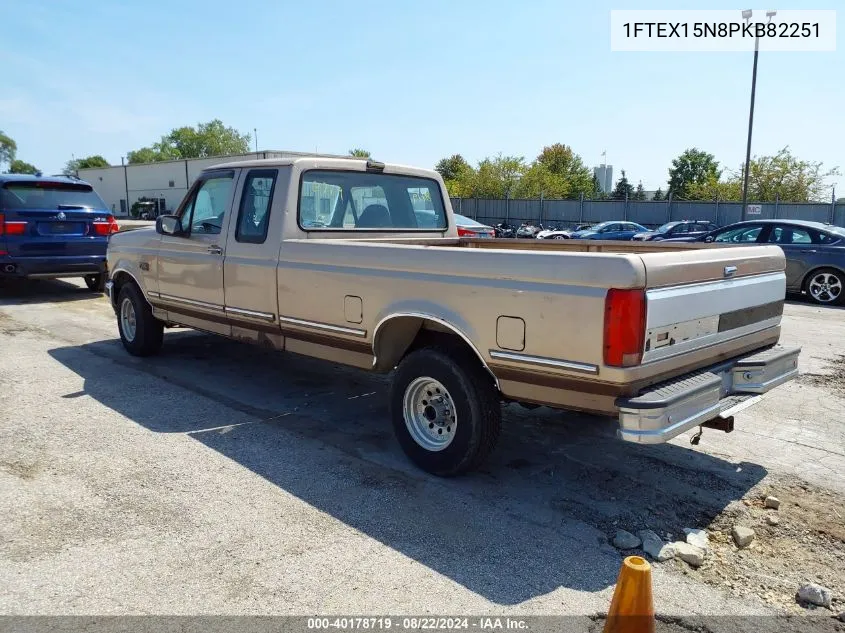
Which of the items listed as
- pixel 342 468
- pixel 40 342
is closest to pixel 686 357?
pixel 342 468

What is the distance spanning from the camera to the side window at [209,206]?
19.3 feet

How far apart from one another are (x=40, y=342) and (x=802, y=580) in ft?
27.5

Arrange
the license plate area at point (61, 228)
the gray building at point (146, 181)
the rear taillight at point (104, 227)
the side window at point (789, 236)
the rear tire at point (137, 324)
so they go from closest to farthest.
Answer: the rear tire at point (137, 324) < the license plate area at point (61, 228) < the rear taillight at point (104, 227) < the side window at point (789, 236) < the gray building at point (146, 181)

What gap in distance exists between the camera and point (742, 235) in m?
→ 13.0

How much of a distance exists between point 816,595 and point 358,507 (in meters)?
2.33

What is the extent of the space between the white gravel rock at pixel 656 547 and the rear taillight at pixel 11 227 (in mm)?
10719

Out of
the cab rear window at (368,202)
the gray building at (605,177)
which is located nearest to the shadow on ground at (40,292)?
the cab rear window at (368,202)

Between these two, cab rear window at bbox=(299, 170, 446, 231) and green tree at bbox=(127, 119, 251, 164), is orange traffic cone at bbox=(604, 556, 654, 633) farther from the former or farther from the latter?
green tree at bbox=(127, 119, 251, 164)

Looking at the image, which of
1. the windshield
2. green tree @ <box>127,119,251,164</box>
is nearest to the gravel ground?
the windshield

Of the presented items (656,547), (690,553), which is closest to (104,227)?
(656,547)

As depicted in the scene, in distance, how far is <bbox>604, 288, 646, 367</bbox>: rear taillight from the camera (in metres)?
3.22

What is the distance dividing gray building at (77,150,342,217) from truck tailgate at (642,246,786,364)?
138ft

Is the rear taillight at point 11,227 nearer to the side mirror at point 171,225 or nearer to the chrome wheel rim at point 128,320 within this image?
the chrome wheel rim at point 128,320

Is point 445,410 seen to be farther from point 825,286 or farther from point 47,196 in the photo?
point 825,286
